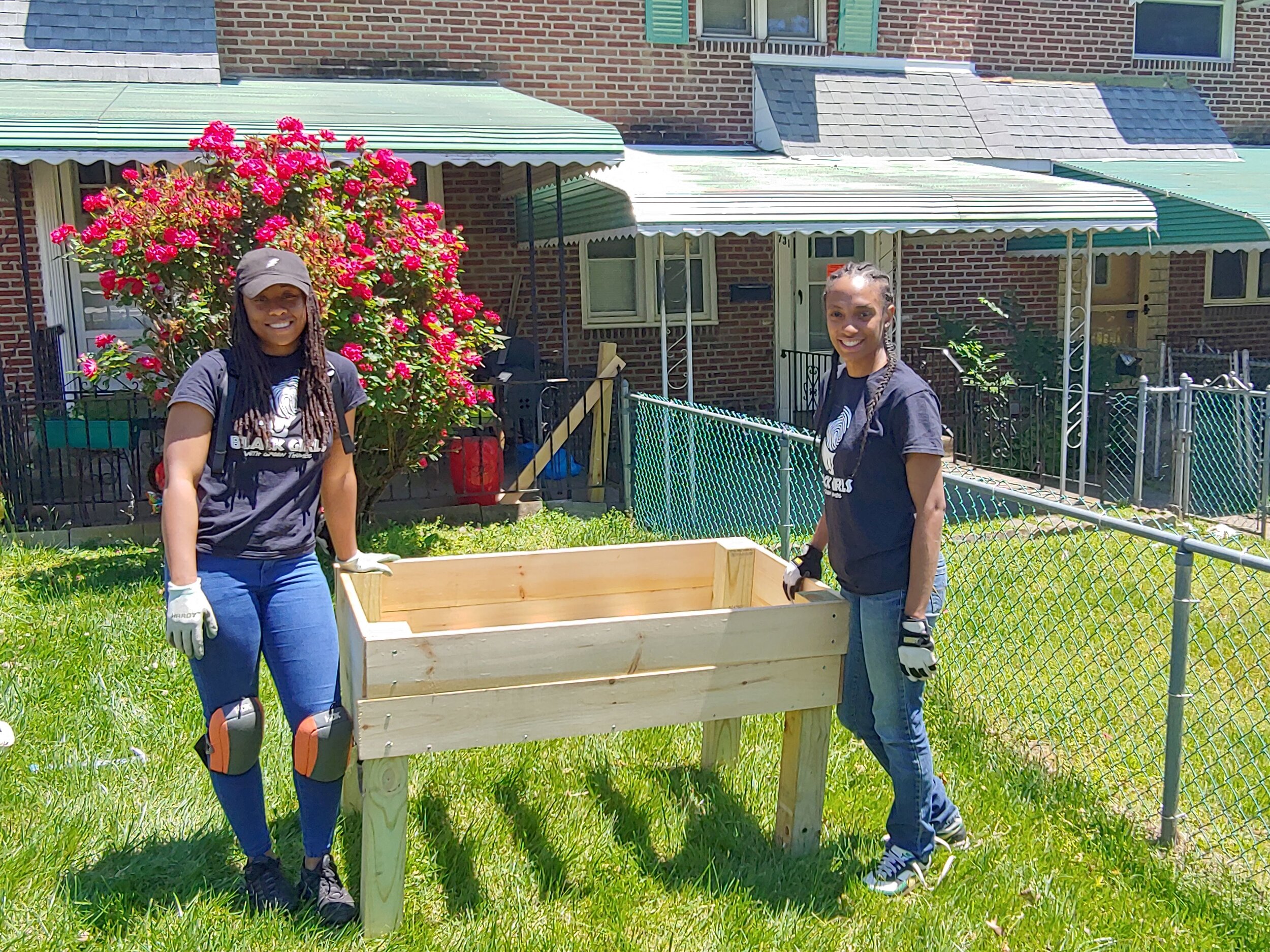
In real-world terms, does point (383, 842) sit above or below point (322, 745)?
below

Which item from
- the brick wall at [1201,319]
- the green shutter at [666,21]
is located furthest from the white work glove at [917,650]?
the brick wall at [1201,319]

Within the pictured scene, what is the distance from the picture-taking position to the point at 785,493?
5441 mm

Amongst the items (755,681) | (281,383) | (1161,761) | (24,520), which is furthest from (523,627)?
(24,520)

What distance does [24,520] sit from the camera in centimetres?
784

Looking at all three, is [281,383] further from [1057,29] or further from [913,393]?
[1057,29]

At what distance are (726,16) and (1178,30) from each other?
6118 millimetres

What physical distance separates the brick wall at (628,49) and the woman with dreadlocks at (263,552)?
859 cm

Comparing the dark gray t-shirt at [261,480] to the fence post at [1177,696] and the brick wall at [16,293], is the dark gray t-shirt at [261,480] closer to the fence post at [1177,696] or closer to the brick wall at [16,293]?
the fence post at [1177,696]

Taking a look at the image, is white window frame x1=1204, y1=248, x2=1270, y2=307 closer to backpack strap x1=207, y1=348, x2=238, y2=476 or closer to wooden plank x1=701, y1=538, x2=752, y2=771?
wooden plank x1=701, y1=538, x2=752, y2=771

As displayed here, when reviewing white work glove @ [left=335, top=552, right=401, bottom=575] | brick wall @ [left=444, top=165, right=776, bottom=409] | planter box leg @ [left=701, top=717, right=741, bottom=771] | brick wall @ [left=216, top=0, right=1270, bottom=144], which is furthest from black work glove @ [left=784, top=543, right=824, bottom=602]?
brick wall @ [left=216, top=0, right=1270, bottom=144]

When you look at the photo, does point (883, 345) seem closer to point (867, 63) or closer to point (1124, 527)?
point (1124, 527)

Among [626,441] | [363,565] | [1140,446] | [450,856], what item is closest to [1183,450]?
[1140,446]

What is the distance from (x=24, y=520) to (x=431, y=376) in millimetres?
3258

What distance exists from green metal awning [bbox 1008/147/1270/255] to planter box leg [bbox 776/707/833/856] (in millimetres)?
8393
